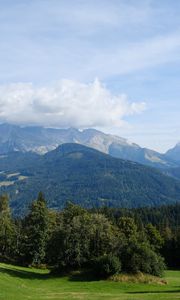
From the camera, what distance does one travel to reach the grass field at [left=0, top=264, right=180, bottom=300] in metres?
53.0

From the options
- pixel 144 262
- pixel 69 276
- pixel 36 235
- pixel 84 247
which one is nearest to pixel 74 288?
pixel 69 276

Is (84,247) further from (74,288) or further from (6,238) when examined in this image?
(6,238)

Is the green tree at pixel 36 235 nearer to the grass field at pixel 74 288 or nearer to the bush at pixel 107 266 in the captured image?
the grass field at pixel 74 288

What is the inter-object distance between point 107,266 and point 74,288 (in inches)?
421

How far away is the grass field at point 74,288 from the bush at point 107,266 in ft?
9.14

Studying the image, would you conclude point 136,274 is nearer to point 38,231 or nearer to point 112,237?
point 112,237

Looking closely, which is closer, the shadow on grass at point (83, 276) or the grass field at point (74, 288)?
the grass field at point (74, 288)

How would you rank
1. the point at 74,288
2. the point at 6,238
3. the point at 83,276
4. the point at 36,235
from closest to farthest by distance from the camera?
1. the point at 74,288
2. the point at 83,276
3. the point at 36,235
4. the point at 6,238

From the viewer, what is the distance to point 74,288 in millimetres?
64250

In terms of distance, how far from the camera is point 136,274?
246 ft

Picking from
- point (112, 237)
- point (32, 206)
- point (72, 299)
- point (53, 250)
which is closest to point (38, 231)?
point (32, 206)

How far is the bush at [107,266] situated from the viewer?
73.6 meters

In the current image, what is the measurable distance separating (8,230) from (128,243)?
184 ft

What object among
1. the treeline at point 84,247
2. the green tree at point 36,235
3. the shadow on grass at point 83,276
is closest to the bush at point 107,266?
the treeline at point 84,247
